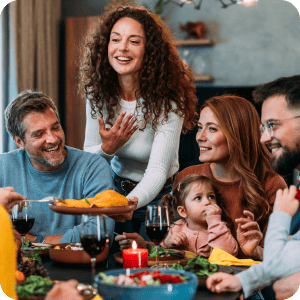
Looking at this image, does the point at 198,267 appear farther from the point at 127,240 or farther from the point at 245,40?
the point at 245,40

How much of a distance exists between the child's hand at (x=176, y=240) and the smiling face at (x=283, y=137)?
0.55m

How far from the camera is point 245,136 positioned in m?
2.07

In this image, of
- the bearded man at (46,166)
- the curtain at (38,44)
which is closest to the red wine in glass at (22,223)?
the bearded man at (46,166)

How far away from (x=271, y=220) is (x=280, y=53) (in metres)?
4.03

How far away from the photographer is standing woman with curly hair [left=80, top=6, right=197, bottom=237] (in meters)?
2.15

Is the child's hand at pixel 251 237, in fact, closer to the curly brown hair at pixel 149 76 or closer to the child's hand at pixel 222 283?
the child's hand at pixel 222 283

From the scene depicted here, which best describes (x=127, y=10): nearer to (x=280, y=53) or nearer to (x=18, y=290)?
(x=18, y=290)

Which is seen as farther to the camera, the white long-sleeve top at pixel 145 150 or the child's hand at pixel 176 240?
the white long-sleeve top at pixel 145 150

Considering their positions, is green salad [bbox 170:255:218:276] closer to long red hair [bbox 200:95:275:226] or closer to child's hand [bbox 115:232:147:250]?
child's hand [bbox 115:232:147:250]

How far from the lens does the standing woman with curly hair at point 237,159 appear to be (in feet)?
6.39

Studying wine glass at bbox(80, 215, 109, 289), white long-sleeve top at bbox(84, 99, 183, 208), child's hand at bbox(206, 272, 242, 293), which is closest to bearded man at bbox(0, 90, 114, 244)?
white long-sleeve top at bbox(84, 99, 183, 208)

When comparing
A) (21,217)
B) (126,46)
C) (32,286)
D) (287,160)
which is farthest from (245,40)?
(32,286)

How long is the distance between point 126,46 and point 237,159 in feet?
2.62

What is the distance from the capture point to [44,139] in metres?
2.00
